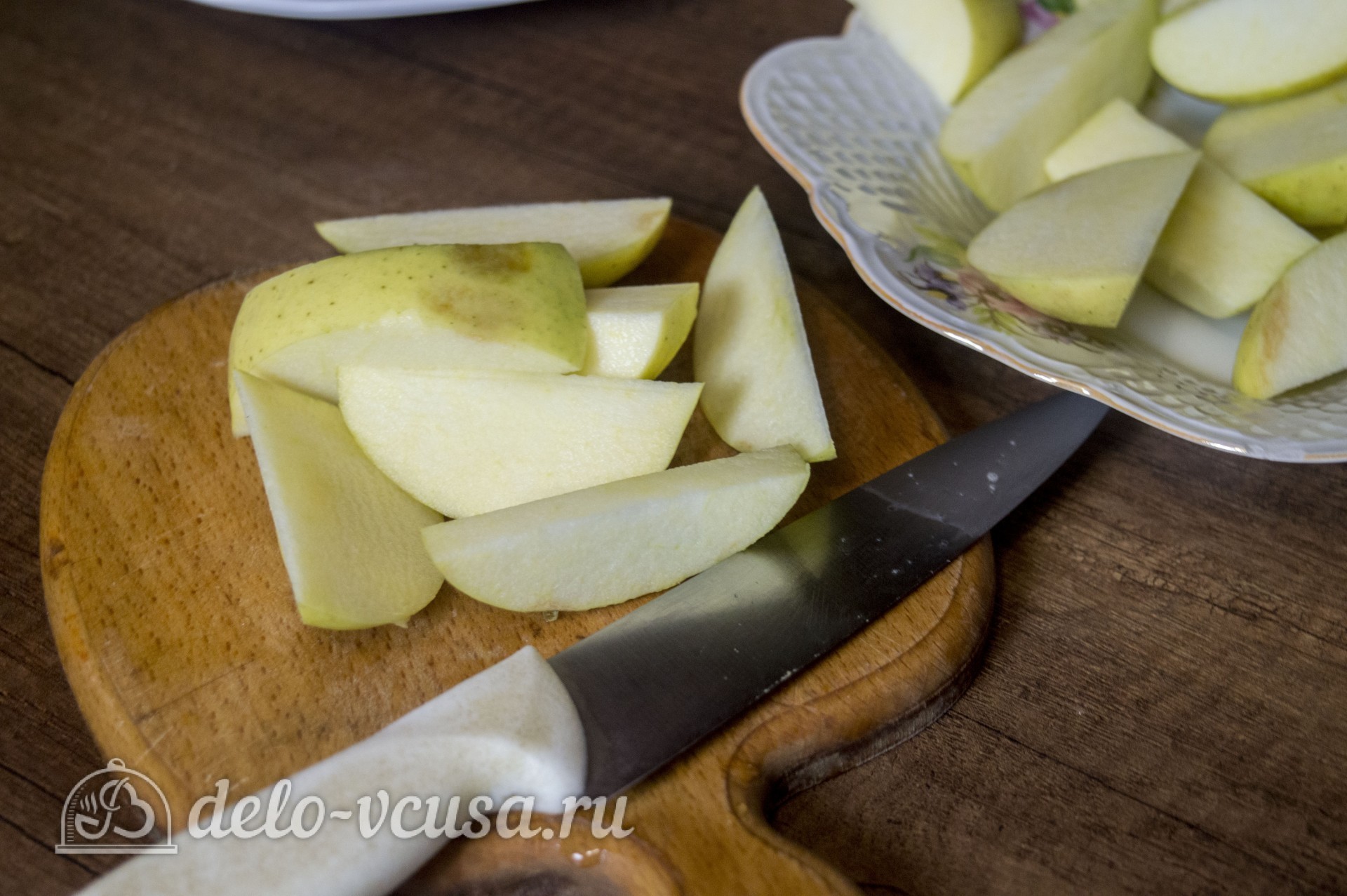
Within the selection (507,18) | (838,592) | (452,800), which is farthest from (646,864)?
(507,18)

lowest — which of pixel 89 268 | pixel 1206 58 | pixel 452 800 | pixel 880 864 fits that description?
pixel 880 864

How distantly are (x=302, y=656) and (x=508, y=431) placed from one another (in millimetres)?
229

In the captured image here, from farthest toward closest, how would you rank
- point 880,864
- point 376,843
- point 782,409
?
point 782,409 → point 880,864 → point 376,843

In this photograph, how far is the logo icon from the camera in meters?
0.68

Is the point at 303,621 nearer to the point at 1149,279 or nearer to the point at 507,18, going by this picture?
the point at 1149,279

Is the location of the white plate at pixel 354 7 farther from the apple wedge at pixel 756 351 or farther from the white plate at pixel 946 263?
the apple wedge at pixel 756 351

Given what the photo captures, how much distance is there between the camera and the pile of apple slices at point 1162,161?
93 cm

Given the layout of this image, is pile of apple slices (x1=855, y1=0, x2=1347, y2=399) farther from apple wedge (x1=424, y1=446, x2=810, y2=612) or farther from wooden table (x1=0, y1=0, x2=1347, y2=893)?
apple wedge (x1=424, y1=446, x2=810, y2=612)

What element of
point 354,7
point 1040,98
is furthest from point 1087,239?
point 354,7

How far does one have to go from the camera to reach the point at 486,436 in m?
0.81

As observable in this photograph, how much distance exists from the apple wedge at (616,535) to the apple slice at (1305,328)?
457 mm

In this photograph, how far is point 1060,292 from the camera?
3.07 ft

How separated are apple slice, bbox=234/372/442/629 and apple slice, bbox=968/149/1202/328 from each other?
1.93 feet

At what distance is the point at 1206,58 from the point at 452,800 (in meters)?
1.11
